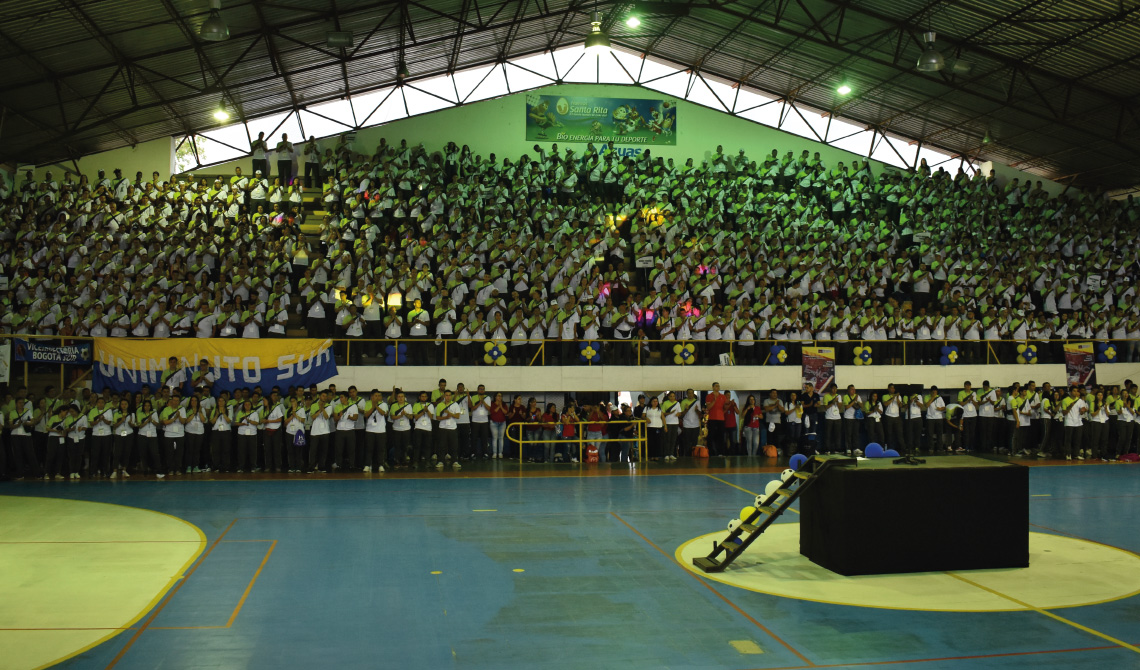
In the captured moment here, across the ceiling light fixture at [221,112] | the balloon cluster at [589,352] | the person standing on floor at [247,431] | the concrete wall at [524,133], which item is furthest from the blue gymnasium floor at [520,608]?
the concrete wall at [524,133]

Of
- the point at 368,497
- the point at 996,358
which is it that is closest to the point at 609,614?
the point at 368,497

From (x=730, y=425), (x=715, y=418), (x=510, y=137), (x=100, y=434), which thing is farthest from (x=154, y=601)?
(x=510, y=137)

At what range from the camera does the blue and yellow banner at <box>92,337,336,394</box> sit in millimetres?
20953

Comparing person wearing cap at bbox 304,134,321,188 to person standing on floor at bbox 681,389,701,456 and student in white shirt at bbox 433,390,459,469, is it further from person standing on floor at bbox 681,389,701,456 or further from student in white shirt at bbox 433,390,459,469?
person standing on floor at bbox 681,389,701,456

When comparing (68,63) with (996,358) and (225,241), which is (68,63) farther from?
(996,358)

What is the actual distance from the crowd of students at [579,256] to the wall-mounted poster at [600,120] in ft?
2.81

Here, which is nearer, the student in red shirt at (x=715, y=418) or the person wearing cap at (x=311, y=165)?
the student in red shirt at (x=715, y=418)

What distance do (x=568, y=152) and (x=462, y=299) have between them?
399 inches

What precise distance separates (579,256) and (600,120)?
→ 10537 mm

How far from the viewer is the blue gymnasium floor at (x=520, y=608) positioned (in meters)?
8.41

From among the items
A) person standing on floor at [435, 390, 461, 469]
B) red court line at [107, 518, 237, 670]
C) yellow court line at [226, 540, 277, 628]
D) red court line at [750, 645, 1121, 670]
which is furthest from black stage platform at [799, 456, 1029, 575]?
person standing on floor at [435, 390, 461, 469]

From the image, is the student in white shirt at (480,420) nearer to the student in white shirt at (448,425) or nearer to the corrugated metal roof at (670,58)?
the student in white shirt at (448,425)

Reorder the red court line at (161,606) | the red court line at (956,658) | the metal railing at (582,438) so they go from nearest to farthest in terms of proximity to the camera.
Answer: the red court line at (956,658) → the red court line at (161,606) → the metal railing at (582,438)

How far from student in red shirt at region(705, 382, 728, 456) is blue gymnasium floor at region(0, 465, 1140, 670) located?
24.9ft
